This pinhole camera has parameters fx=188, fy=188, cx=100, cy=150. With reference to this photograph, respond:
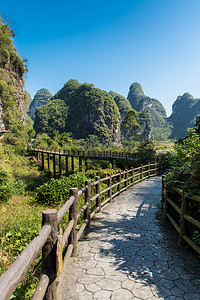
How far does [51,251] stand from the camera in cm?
195

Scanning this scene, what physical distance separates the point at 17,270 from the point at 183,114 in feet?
557

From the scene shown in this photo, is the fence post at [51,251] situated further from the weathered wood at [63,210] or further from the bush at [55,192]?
the bush at [55,192]

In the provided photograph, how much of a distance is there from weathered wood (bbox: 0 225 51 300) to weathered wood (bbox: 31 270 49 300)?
438mm

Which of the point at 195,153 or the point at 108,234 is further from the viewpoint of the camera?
the point at 108,234

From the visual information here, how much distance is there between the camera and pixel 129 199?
793 centimetres

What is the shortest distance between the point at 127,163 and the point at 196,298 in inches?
730

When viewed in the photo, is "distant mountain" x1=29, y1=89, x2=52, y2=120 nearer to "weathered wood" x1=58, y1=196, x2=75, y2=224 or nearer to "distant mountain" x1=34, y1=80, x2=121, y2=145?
"distant mountain" x1=34, y1=80, x2=121, y2=145

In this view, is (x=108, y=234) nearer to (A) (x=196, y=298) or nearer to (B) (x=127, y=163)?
(A) (x=196, y=298)

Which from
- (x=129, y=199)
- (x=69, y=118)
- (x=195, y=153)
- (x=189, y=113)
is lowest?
(x=129, y=199)

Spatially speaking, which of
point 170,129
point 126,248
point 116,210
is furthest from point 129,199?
point 170,129

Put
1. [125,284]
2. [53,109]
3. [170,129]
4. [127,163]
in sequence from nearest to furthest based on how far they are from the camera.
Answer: [125,284]
[127,163]
[53,109]
[170,129]

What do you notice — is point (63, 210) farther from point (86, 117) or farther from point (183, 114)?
point (183, 114)

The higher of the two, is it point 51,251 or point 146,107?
point 146,107

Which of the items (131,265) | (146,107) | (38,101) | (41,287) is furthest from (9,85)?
(38,101)
